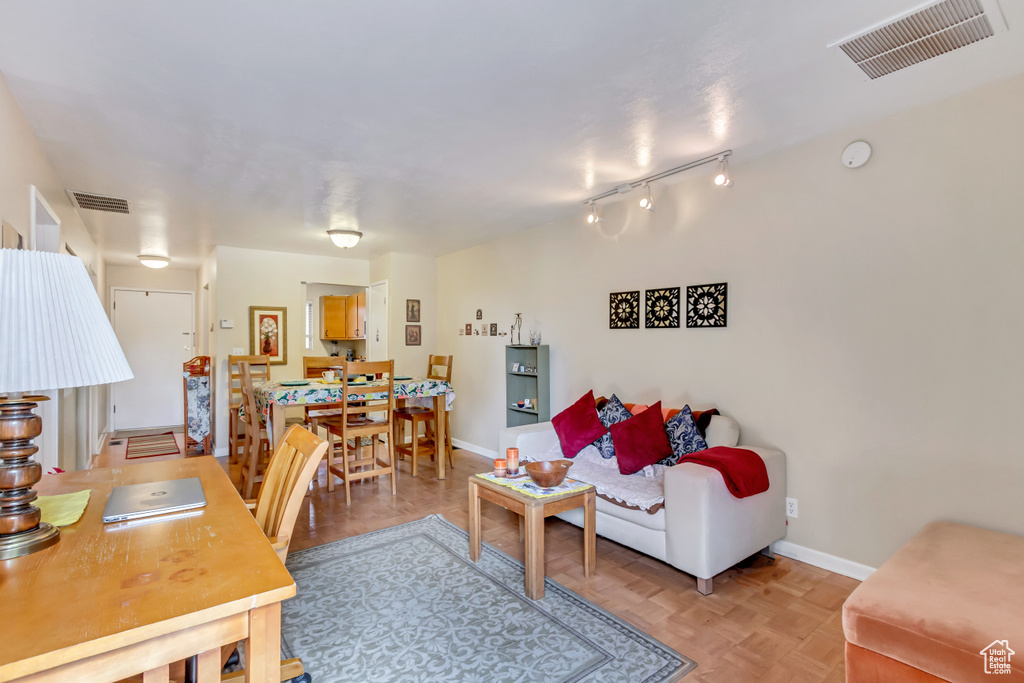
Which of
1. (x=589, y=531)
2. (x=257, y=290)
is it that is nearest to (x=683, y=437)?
(x=589, y=531)

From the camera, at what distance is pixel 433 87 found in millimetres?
2174

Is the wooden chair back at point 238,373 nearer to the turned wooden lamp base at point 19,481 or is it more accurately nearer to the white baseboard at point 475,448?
Answer: the white baseboard at point 475,448

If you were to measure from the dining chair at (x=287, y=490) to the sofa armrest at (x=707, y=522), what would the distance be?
5.85 ft

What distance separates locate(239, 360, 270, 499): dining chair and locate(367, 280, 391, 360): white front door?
1856mm

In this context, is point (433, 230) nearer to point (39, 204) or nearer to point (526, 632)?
point (39, 204)

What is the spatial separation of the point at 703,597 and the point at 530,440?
1.51 m

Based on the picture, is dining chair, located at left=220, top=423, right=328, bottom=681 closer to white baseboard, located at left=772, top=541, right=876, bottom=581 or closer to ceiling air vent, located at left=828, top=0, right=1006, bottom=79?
ceiling air vent, located at left=828, top=0, right=1006, bottom=79

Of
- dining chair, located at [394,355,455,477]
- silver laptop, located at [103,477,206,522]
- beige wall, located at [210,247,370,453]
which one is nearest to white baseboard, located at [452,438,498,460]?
dining chair, located at [394,355,455,477]

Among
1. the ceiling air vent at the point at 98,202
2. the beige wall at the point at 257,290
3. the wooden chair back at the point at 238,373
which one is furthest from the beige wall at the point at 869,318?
the beige wall at the point at 257,290

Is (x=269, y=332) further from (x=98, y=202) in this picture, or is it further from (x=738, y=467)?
(x=738, y=467)

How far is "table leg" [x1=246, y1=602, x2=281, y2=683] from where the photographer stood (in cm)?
98

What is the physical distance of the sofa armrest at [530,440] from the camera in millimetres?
3529

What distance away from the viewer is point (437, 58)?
195cm

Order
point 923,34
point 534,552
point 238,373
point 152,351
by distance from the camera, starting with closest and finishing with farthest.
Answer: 1. point 923,34
2. point 534,552
3. point 238,373
4. point 152,351
